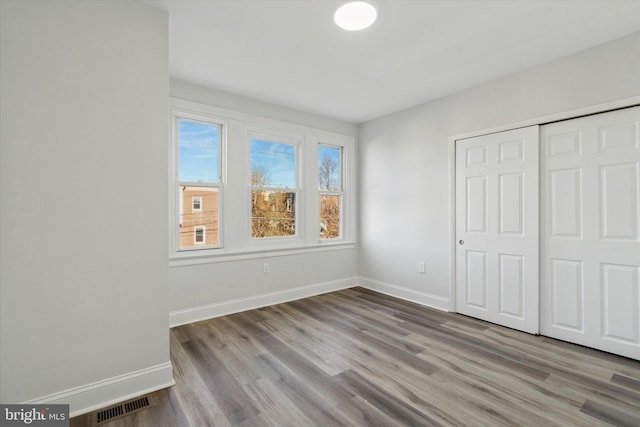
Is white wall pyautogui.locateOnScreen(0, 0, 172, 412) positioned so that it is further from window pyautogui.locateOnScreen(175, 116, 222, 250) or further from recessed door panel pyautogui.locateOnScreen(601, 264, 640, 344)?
recessed door panel pyautogui.locateOnScreen(601, 264, 640, 344)

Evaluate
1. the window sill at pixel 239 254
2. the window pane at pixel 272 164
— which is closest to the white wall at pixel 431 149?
the window sill at pixel 239 254

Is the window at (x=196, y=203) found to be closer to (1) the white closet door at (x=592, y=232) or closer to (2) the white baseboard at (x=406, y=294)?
(2) the white baseboard at (x=406, y=294)

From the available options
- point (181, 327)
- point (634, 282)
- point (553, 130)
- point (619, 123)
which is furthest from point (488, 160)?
point (181, 327)

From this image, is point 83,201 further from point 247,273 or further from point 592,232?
point 592,232

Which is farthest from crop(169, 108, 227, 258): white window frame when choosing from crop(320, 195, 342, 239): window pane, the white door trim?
the white door trim

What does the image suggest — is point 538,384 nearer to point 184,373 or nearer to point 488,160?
point 488,160

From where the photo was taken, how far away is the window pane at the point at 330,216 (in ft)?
14.8

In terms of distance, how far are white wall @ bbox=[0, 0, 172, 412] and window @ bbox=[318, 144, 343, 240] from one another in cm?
271

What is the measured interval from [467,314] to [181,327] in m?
3.21

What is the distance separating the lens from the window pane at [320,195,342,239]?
4523 mm

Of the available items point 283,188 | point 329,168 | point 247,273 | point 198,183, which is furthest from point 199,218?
point 329,168

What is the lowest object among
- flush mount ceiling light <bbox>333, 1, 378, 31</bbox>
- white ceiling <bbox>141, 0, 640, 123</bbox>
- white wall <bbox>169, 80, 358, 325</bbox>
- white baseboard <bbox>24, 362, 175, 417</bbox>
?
white baseboard <bbox>24, 362, 175, 417</bbox>

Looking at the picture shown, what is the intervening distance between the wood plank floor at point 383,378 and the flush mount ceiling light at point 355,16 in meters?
2.63

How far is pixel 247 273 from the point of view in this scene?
3.61 metres
